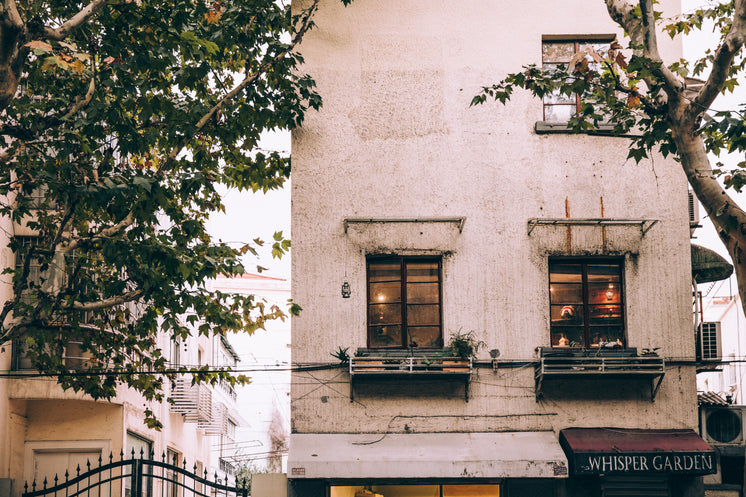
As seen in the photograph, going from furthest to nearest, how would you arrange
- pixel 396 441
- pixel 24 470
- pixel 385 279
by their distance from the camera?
pixel 24 470, pixel 385 279, pixel 396 441

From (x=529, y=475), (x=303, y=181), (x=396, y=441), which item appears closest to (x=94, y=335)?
(x=303, y=181)

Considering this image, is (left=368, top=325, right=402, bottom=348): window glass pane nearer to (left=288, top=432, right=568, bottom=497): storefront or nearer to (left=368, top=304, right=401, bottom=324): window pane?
(left=368, top=304, right=401, bottom=324): window pane

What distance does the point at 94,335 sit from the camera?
15.5 m

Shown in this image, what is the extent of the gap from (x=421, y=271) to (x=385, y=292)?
0.74 m

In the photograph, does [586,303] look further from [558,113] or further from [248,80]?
[248,80]

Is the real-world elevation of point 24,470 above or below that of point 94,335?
below

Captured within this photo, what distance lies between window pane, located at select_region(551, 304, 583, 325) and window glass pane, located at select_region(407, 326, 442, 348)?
2.07m

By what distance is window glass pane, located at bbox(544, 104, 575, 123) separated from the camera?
51.4ft

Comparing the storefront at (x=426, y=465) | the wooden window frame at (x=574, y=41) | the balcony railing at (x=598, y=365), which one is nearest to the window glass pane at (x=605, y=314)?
the balcony railing at (x=598, y=365)

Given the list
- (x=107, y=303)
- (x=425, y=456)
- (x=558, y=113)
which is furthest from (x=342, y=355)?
(x=558, y=113)

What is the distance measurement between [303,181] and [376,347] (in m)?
3.21

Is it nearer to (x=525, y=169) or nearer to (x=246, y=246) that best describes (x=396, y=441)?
(x=246, y=246)

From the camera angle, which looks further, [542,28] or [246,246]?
[542,28]

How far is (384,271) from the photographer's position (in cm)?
1507
